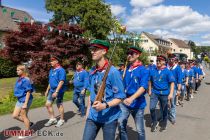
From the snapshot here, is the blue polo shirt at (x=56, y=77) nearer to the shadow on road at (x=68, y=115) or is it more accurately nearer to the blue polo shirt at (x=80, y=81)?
the blue polo shirt at (x=80, y=81)

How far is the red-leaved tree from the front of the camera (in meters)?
15.4

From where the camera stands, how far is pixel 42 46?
53.0ft

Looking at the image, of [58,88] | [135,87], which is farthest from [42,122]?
Answer: [135,87]

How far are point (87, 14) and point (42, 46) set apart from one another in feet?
52.1

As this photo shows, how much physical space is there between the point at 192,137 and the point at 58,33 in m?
11.7

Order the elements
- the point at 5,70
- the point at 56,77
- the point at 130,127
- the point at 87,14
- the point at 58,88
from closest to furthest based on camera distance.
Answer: the point at 58,88 → the point at 56,77 → the point at 130,127 → the point at 5,70 → the point at 87,14

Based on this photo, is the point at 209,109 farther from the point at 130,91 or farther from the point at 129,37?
the point at 129,37

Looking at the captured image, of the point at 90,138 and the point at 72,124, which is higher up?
the point at 90,138

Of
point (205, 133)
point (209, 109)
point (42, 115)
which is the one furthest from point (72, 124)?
point (209, 109)

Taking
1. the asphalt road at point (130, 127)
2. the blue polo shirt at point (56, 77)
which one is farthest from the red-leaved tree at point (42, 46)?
the blue polo shirt at point (56, 77)

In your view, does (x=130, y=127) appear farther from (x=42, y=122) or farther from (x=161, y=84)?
(x=42, y=122)

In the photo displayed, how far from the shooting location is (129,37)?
40062 millimetres

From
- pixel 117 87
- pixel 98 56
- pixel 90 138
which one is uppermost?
pixel 98 56

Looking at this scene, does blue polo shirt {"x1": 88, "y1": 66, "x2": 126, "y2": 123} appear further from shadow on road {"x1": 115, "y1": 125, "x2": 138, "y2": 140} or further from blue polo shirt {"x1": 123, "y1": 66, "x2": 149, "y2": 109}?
shadow on road {"x1": 115, "y1": 125, "x2": 138, "y2": 140}
